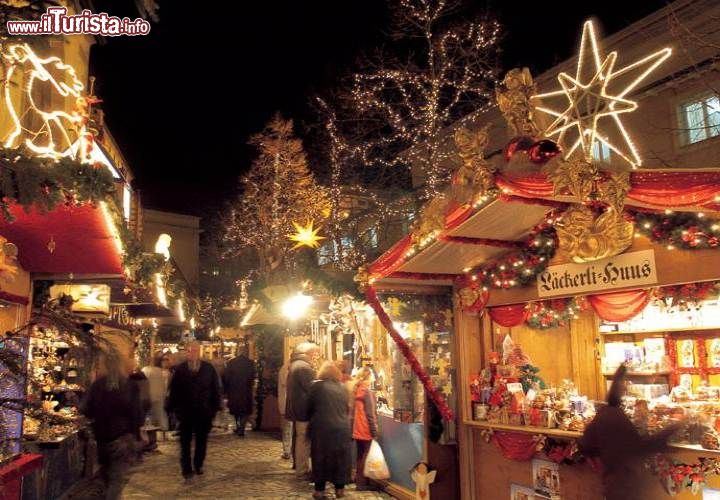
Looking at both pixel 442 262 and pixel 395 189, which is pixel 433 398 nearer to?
pixel 442 262

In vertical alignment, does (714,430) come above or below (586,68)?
below

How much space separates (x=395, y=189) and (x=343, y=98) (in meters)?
3.21

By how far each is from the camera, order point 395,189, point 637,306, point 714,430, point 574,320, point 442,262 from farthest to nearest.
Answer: point 395,189 < point 574,320 < point 442,262 < point 637,306 < point 714,430

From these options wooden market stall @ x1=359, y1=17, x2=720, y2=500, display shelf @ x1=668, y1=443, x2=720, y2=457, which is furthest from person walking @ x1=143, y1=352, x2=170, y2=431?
display shelf @ x1=668, y1=443, x2=720, y2=457

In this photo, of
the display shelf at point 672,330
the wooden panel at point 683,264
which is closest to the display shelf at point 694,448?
the wooden panel at point 683,264

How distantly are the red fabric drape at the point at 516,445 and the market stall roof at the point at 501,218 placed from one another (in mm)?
2061

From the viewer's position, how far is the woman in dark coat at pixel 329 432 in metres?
8.45

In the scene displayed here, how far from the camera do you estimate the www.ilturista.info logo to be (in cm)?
369

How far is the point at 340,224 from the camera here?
1833cm

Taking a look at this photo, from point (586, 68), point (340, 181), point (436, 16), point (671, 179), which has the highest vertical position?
point (436, 16)

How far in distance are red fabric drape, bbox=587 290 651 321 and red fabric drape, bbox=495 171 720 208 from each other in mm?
1355

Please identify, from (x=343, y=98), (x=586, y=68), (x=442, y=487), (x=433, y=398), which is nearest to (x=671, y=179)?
(x=433, y=398)

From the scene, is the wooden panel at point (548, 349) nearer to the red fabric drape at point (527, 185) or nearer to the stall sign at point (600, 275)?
the stall sign at point (600, 275)

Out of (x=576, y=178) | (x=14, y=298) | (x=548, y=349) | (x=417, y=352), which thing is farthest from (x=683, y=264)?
(x=14, y=298)
